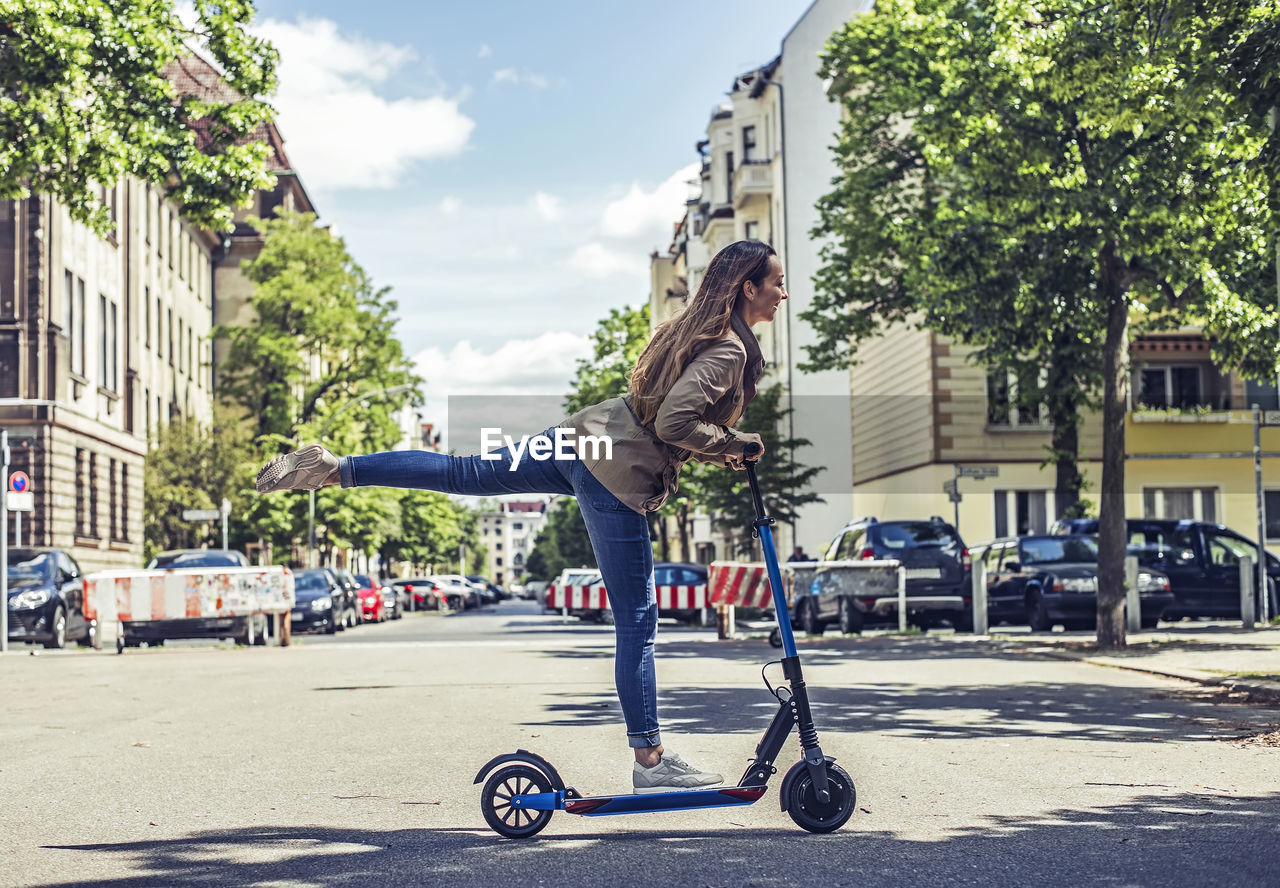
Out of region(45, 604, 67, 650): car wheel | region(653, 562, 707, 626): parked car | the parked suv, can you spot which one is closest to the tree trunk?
the parked suv

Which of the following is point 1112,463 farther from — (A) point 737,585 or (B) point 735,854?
(B) point 735,854

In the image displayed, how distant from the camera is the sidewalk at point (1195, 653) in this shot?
13148 millimetres

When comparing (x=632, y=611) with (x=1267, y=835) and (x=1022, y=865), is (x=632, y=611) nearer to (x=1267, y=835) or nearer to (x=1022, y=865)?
(x=1022, y=865)

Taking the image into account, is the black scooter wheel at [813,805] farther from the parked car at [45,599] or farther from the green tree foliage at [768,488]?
the green tree foliage at [768,488]

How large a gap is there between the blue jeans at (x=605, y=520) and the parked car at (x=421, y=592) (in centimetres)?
5634

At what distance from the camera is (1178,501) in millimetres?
44062

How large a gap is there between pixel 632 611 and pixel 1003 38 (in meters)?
13.3

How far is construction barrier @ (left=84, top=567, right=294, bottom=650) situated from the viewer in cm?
2336

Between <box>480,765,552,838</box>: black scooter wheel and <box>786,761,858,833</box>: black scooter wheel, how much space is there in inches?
33.4

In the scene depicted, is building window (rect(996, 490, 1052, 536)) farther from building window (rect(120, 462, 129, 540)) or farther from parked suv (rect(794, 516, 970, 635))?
building window (rect(120, 462, 129, 540))

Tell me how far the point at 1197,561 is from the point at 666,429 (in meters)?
21.7

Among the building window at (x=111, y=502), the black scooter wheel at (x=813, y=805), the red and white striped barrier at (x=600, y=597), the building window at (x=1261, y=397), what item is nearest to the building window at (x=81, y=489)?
the building window at (x=111, y=502)

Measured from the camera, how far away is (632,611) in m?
5.53

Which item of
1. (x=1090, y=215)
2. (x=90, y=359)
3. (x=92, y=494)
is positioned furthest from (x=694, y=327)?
(x=90, y=359)
